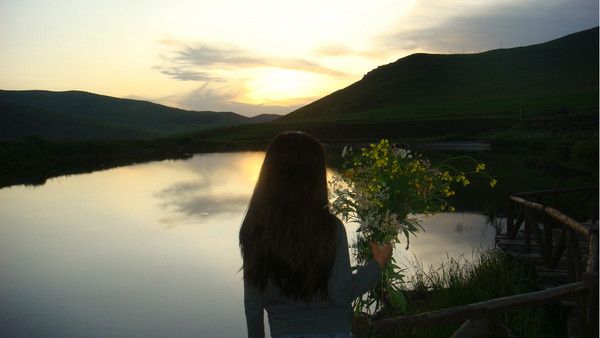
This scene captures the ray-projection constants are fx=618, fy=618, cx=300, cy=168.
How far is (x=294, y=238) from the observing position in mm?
3344

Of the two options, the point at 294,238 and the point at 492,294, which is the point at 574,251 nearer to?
the point at 492,294

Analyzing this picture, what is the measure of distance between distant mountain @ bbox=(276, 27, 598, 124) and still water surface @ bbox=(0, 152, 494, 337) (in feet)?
257

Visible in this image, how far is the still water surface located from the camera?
1236 centimetres

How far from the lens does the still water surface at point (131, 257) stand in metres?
12.4

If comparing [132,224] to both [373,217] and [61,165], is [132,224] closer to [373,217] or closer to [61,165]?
[373,217]

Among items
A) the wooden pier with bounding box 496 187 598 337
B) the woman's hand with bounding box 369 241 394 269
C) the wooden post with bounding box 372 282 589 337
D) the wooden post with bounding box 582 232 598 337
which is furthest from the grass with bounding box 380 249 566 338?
the woman's hand with bounding box 369 241 394 269

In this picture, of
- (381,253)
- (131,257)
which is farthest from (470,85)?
(381,253)

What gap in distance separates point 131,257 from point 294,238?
16.0 m

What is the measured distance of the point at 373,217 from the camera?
14.8 feet

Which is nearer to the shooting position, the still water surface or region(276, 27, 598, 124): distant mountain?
the still water surface

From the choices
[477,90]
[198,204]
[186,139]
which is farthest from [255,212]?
[477,90]

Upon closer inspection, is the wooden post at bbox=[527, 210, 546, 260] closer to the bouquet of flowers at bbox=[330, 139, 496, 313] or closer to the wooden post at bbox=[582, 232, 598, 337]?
the wooden post at bbox=[582, 232, 598, 337]

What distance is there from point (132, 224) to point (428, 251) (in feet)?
40.5

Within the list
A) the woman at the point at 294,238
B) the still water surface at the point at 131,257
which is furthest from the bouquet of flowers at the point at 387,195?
the still water surface at the point at 131,257
